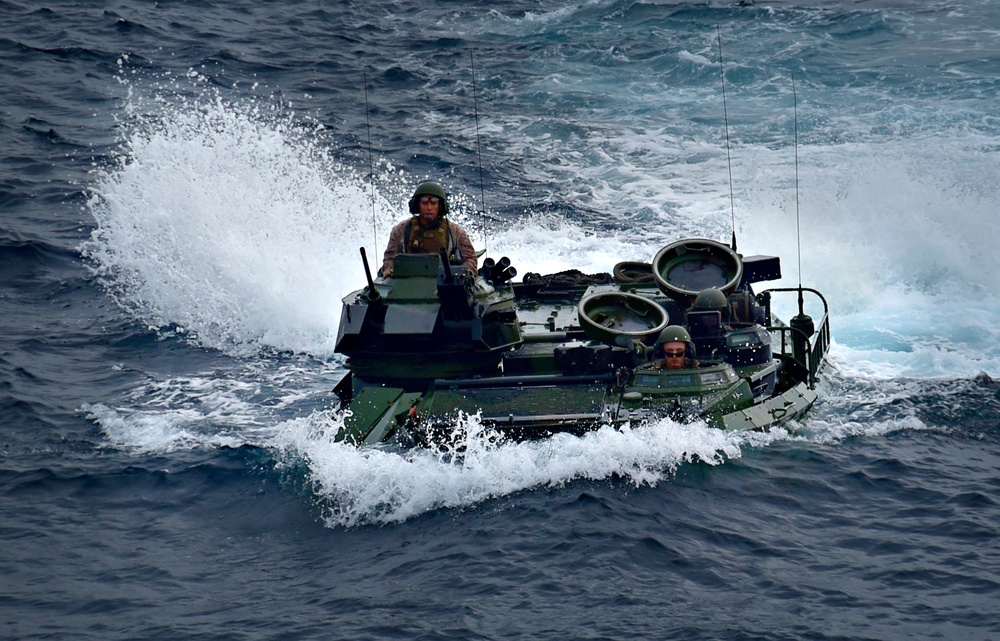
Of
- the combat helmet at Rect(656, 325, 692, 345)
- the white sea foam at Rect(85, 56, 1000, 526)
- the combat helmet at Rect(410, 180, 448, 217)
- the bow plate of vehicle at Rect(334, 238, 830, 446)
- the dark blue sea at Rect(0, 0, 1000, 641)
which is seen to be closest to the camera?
the dark blue sea at Rect(0, 0, 1000, 641)

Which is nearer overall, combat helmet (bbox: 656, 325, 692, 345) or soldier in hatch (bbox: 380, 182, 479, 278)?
combat helmet (bbox: 656, 325, 692, 345)

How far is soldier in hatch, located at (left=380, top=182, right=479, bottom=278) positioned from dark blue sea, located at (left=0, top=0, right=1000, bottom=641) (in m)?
2.35

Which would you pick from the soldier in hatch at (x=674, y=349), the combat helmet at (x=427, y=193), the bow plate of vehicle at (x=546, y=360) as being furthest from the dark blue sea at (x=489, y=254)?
the combat helmet at (x=427, y=193)

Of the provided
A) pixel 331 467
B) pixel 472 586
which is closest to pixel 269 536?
pixel 331 467

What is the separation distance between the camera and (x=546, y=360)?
15.7 meters

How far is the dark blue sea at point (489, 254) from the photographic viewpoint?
37.6 ft

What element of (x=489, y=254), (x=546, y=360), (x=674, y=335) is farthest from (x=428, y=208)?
(x=489, y=254)

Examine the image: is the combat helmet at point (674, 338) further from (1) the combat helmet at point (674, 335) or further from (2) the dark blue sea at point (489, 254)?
(2) the dark blue sea at point (489, 254)

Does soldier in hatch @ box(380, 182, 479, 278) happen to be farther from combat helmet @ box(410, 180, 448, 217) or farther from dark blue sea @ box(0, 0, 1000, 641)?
dark blue sea @ box(0, 0, 1000, 641)

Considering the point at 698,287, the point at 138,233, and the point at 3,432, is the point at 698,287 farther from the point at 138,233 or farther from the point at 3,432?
the point at 138,233

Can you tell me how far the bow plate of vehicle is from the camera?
48.1 feet

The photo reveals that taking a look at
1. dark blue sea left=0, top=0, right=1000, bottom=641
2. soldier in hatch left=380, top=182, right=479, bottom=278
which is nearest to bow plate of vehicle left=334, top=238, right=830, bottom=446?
dark blue sea left=0, top=0, right=1000, bottom=641

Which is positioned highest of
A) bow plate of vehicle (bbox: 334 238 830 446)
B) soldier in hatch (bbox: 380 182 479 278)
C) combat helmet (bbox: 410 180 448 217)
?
combat helmet (bbox: 410 180 448 217)

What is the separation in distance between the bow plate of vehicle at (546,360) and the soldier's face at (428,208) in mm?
870
